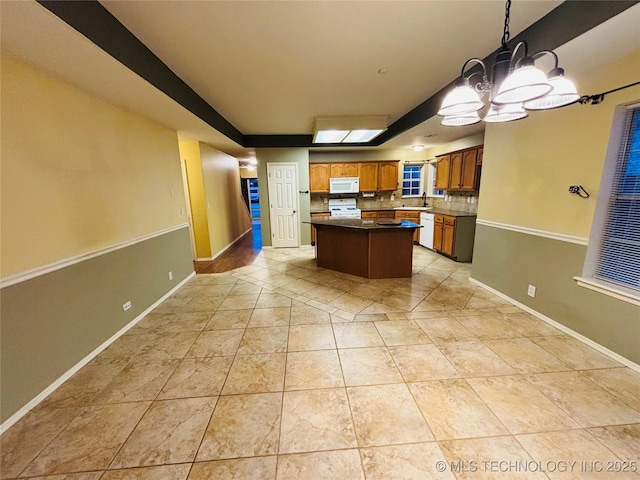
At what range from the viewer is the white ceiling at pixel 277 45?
167 cm

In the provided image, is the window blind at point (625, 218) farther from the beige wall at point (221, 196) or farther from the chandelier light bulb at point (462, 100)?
the beige wall at point (221, 196)

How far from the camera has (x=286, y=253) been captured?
19.3 feet

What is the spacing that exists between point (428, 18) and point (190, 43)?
1935 mm

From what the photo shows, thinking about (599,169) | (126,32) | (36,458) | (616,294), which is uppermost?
(126,32)

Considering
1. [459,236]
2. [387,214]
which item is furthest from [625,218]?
[387,214]

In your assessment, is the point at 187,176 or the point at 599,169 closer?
the point at 599,169

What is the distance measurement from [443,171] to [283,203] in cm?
381

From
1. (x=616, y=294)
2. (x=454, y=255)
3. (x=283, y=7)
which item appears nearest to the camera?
(x=283, y=7)

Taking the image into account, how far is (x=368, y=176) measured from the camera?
21.4 feet

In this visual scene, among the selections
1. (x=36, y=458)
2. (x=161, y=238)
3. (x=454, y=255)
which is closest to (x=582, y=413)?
(x=36, y=458)

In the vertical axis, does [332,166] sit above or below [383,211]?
above

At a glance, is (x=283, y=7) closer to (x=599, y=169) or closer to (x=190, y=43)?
(x=190, y=43)

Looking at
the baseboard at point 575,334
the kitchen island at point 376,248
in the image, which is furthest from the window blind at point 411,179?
the baseboard at point 575,334

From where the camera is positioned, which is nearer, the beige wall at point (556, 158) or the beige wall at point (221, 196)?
the beige wall at point (556, 158)
